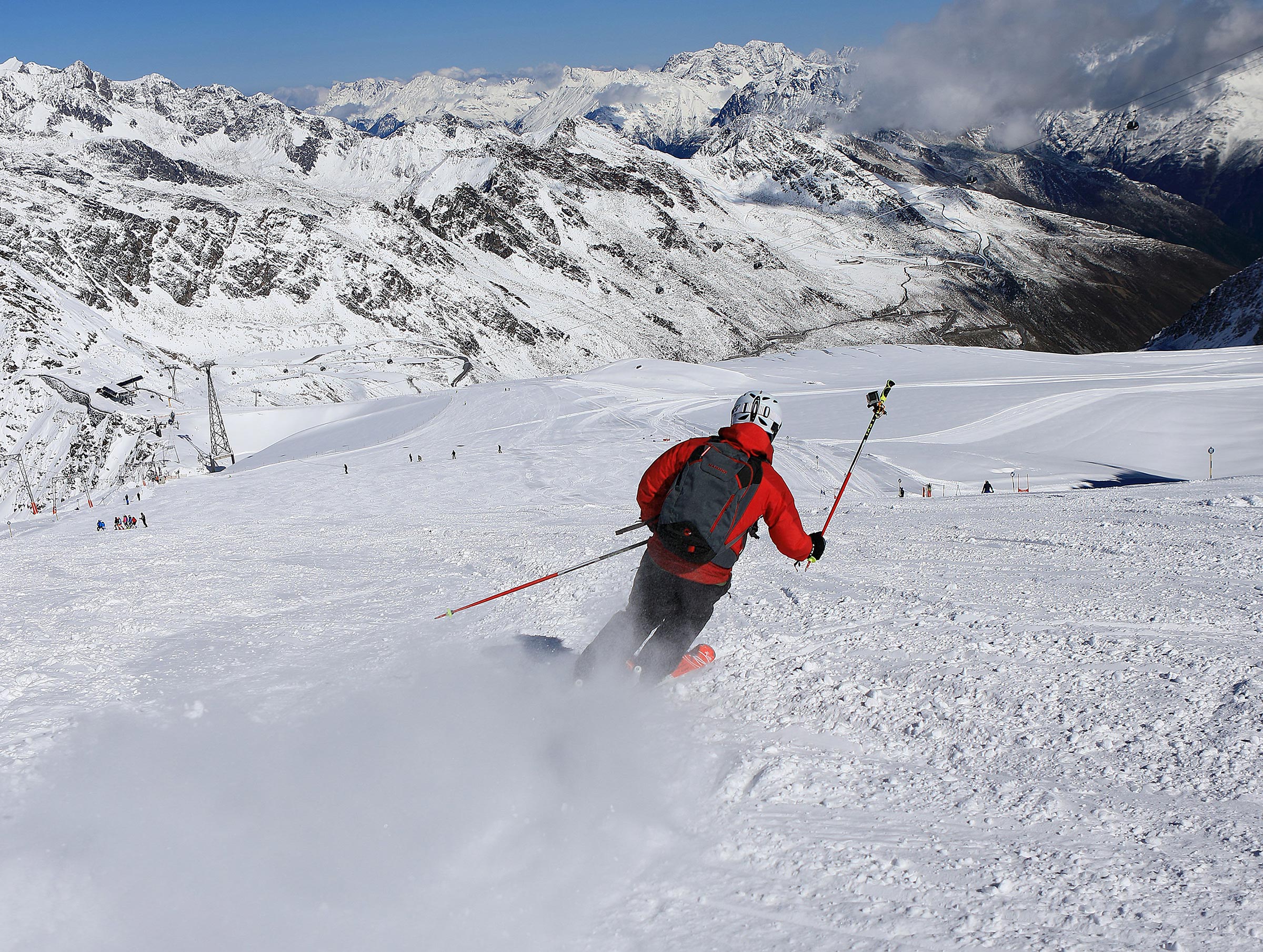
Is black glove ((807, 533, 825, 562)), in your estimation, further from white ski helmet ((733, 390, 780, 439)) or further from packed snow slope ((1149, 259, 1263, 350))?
packed snow slope ((1149, 259, 1263, 350))

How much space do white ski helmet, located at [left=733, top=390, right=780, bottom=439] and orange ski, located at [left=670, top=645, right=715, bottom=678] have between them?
1.81m

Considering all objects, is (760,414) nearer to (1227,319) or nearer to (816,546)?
(816,546)

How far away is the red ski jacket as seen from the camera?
5.60 m

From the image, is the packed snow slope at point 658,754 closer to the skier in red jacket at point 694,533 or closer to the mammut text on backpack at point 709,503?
the skier in red jacket at point 694,533

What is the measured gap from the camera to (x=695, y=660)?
6172 mm

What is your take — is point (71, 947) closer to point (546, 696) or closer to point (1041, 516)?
point (546, 696)

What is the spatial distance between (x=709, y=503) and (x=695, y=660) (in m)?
1.46

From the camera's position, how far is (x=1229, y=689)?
5.00m

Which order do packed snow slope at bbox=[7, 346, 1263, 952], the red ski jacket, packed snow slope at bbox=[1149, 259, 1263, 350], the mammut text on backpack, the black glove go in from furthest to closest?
packed snow slope at bbox=[1149, 259, 1263, 350], the black glove, the red ski jacket, the mammut text on backpack, packed snow slope at bbox=[7, 346, 1263, 952]

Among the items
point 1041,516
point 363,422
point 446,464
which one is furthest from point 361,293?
point 1041,516

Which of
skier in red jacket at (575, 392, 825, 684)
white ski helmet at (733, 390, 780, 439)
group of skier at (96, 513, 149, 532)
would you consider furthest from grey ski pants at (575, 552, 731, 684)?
group of skier at (96, 513, 149, 532)

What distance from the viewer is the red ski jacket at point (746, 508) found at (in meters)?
5.60

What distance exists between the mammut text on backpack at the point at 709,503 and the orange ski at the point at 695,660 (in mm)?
1011

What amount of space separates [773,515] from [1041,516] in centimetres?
777
